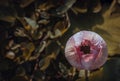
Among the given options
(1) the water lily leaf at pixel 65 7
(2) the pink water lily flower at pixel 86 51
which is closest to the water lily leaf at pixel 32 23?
(1) the water lily leaf at pixel 65 7

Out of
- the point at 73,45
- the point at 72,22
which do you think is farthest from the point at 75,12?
the point at 73,45

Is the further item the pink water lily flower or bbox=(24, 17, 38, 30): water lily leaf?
bbox=(24, 17, 38, 30): water lily leaf

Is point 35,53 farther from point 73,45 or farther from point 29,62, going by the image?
point 73,45

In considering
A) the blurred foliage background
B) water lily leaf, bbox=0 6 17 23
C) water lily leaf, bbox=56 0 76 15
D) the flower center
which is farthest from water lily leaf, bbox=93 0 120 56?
water lily leaf, bbox=0 6 17 23

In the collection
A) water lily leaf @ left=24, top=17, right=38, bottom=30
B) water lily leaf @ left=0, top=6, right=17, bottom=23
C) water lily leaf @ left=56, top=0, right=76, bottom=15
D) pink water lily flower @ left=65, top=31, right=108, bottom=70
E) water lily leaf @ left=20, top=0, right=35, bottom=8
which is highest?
water lily leaf @ left=20, top=0, right=35, bottom=8

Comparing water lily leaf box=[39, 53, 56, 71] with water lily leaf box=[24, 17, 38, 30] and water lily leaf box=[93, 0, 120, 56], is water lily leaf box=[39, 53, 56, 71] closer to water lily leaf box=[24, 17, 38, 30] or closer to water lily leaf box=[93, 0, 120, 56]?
water lily leaf box=[24, 17, 38, 30]
